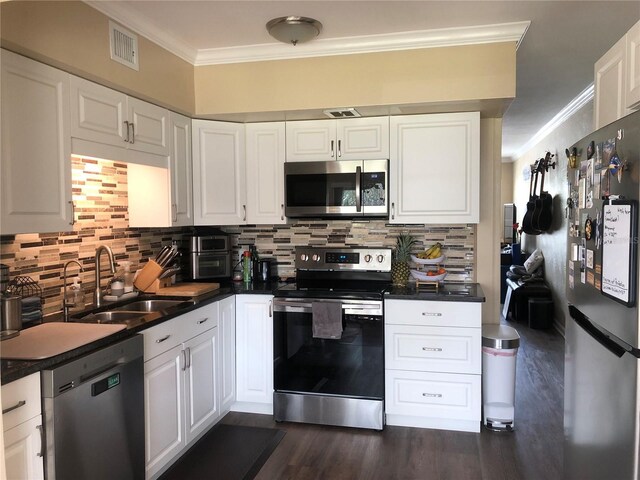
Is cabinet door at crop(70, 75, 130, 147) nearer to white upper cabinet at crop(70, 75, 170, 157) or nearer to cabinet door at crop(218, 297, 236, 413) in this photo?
white upper cabinet at crop(70, 75, 170, 157)

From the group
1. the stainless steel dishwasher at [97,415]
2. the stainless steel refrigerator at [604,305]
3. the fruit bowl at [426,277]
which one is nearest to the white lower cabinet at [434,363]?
the fruit bowl at [426,277]

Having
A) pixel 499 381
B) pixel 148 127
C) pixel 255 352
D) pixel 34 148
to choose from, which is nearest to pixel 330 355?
pixel 255 352

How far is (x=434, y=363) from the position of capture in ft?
10.1

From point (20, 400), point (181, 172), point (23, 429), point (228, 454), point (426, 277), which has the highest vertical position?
point (181, 172)

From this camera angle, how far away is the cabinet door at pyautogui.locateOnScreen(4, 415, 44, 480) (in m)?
1.61

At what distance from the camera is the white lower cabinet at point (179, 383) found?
2.41 meters

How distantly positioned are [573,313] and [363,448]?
57.7 inches

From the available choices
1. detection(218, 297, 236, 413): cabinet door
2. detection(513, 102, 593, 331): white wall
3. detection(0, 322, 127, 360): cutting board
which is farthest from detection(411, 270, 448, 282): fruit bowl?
detection(513, 102, 593, 331): white wall

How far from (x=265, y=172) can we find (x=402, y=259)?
1.17m

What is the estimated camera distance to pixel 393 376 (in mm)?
3146

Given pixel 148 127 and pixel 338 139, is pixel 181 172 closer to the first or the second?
pixel 148 127

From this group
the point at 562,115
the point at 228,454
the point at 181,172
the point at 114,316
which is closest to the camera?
the point at 114,316

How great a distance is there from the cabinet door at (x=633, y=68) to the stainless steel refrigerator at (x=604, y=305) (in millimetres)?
184

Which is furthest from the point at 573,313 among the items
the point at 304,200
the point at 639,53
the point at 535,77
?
the point at 535,77
